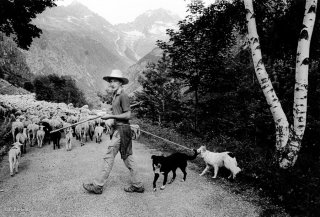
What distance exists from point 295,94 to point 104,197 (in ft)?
15.9

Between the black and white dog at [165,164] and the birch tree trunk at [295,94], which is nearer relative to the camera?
the black and white dog at [165,164]

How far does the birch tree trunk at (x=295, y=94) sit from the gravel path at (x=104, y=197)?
5.72 feet

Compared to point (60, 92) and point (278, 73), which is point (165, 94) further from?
point (60, 92)

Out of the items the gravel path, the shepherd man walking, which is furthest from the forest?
the shepherd man walking

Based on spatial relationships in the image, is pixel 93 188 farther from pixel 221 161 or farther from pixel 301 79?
pixel 301 79

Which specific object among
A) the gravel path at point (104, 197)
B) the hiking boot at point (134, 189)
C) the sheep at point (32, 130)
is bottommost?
the gravel path at point (104, 197)

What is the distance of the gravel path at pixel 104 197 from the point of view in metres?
5.03

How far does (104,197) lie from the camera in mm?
5531

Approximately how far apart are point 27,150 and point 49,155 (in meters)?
1.32

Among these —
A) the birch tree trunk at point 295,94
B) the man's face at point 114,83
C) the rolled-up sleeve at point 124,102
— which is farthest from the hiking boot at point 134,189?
the birch tree trunk at point 295,94

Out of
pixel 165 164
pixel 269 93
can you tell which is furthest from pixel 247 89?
pixel 165 164

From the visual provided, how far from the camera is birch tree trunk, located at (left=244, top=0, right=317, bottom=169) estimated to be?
605 centimetres

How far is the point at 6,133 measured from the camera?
11.1 meters

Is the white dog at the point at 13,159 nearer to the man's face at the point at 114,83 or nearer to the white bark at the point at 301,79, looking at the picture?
the man's face at the point at 114,83
